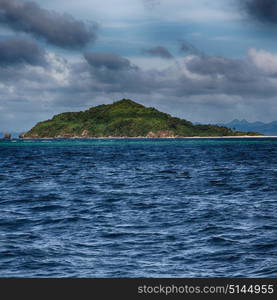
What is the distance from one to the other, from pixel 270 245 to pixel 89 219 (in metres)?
12.2

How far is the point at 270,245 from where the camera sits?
77.3ft
